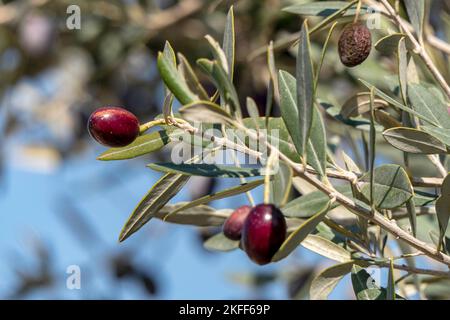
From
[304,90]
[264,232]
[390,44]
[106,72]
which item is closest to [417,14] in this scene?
[390,44]

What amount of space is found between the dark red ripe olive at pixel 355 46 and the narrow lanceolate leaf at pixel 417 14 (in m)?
0.10

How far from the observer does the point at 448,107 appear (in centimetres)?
104

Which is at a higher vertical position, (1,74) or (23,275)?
(1,74)

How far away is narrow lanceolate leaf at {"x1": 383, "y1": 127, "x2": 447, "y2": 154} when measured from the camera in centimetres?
92

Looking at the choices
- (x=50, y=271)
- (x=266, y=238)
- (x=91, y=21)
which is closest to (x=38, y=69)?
(x=91, y=21)

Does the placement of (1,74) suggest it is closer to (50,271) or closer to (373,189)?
(50,271)

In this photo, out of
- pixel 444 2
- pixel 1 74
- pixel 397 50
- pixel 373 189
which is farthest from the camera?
pixel 1 74

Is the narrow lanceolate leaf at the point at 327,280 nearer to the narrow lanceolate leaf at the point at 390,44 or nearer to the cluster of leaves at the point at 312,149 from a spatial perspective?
the cluster of leaves at the point at 312,149

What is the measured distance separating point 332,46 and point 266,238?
1.14 m

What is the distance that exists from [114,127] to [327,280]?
0.31 metres

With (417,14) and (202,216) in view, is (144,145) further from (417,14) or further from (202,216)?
(417,14)

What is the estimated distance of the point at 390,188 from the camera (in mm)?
902

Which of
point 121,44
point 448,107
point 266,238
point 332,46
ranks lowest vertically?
point 266,238
